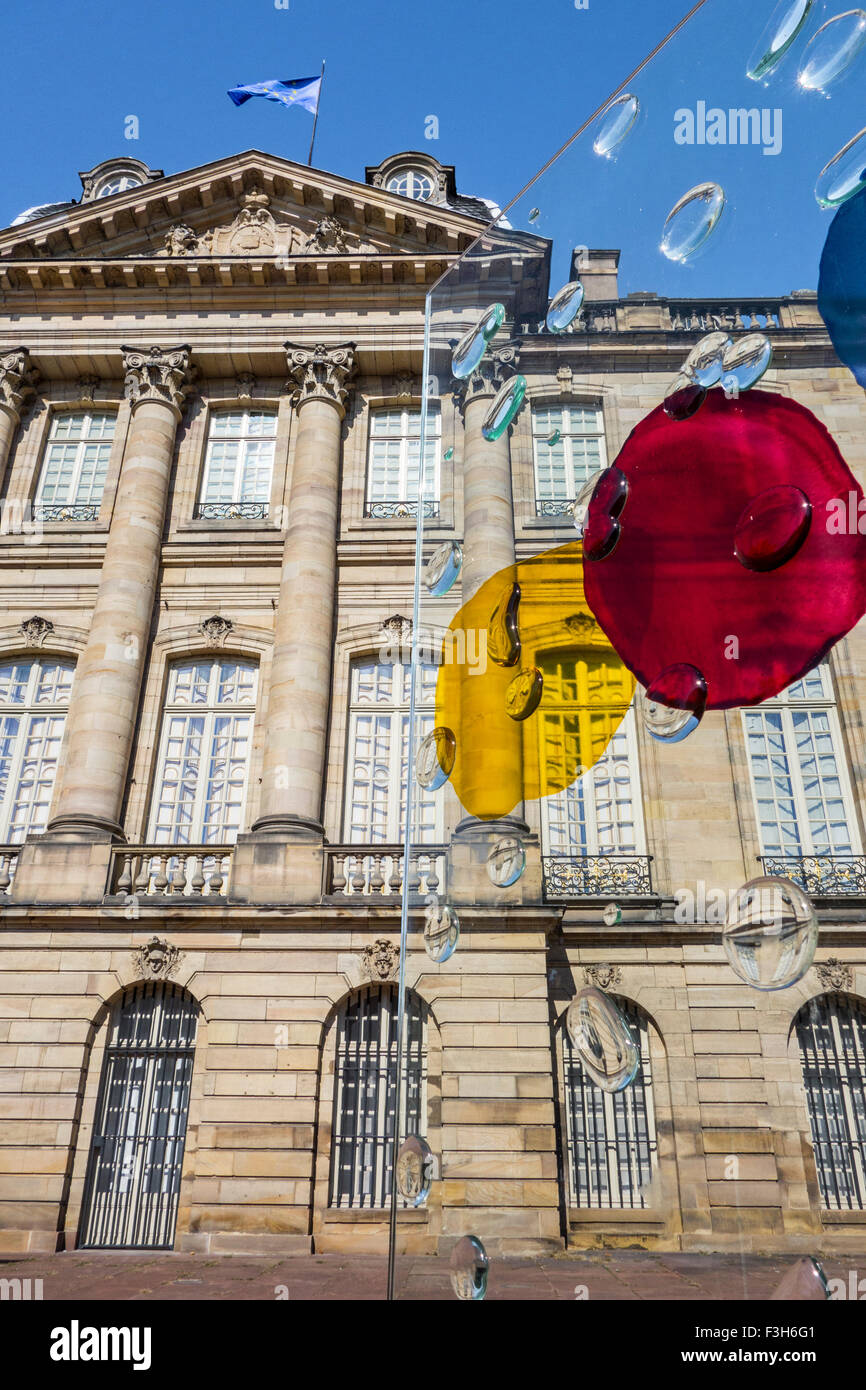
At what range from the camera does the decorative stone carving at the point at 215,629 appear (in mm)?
17938

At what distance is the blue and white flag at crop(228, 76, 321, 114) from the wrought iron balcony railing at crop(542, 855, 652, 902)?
22.2 m

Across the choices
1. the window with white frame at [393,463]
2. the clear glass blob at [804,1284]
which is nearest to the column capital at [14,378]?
the window with white frame at [393,463]

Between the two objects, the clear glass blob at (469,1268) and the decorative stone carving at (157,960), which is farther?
the decorative stone carving at (157,960)

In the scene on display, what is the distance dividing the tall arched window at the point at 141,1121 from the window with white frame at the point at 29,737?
12.8 ft

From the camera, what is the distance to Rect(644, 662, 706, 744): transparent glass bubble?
2941 mm

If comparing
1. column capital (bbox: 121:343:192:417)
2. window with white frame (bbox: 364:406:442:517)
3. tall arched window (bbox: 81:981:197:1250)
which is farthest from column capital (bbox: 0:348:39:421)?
tall arched window (bbox: 81:981:197:1250)

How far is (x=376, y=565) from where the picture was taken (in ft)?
60.6

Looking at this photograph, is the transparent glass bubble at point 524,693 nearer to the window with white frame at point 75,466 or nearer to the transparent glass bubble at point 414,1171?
the transparent glass bubble at point 414,1171

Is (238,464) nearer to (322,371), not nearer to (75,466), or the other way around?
(322,371)

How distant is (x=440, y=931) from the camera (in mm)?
4148
